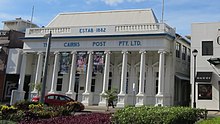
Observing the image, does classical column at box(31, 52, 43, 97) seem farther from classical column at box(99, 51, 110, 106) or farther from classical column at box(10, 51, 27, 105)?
classical column at box(99, 51, 110, 106)

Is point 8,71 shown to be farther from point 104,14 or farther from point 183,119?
point 183,119

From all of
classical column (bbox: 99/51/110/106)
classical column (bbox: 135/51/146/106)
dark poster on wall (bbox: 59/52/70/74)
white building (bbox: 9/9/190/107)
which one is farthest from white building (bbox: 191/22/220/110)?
dark poster on wall (bbox: 59/52/70/74)

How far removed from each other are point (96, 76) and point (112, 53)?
11.9 feet

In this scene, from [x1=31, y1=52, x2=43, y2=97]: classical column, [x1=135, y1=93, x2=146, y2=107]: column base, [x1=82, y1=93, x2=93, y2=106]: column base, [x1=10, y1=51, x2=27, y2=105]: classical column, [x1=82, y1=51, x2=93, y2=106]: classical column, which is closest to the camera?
[x1=135, y1=93, x2=146, y2=107]: column base

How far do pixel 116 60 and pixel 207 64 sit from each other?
10.9 metres

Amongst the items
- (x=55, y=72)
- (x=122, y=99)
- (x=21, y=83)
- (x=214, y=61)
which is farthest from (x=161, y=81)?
(x=21, y=83)

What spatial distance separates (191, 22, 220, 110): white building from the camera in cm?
2772

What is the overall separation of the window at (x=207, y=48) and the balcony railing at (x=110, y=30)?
→ 4.10 meters

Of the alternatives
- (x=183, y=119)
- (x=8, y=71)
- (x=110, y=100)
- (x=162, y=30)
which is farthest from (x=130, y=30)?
(x=183, y=119)

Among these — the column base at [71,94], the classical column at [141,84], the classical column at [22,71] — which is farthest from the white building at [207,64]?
the classical column at [22,71]

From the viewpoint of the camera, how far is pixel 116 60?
34.2 metres

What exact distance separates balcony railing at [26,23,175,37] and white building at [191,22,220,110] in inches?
140

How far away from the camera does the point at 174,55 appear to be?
31.7m

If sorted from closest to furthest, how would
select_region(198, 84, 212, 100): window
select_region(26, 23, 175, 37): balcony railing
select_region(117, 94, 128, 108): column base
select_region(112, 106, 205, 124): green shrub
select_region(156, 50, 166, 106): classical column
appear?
select_region(112, 106, 205, 124): green shrub < select_region(198, 84, 212, 100): window < select_region(156, 50, 166, 106): classical column < select_region(117, 94, 128, 108): column base < select_region(26, 23, 175, 37): balcony railing
